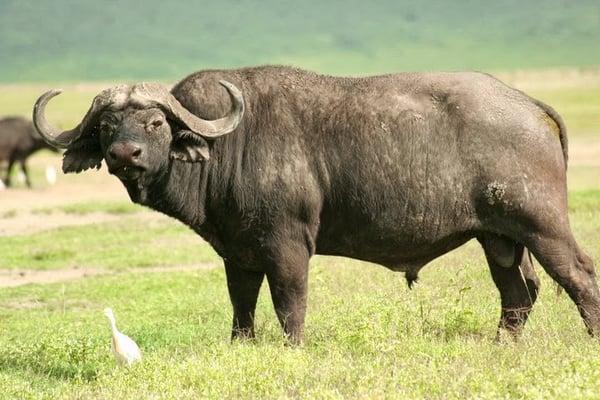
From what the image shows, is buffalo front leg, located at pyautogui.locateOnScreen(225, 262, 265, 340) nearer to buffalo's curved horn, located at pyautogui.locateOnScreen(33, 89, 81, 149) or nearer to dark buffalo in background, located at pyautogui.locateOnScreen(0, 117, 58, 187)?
buffalo's curved horn, located at pyautogui.locateOnScreen(33, 89, 81, 149)

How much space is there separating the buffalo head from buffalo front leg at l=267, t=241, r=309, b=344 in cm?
85

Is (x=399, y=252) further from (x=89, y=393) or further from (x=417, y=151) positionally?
(x=89, y=393)

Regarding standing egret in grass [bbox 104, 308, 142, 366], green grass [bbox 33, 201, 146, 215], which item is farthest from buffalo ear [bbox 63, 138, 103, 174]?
green grass [bbox 33, 201, 146, 215]

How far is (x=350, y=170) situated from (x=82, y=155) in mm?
1799

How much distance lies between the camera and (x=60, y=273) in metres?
14.6

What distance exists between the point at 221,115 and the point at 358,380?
2.22m

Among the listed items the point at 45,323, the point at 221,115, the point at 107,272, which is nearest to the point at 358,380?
the point at 221,115

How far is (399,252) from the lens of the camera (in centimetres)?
845

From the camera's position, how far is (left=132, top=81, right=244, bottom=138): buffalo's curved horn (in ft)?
26.3

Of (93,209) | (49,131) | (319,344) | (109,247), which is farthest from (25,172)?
(319,344)

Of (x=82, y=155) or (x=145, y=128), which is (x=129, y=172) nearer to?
(x=145, y=128)

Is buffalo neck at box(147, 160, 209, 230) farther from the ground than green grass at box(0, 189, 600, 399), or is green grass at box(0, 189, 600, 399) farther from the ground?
buffalo neck at box(147, 160, 209, 230)

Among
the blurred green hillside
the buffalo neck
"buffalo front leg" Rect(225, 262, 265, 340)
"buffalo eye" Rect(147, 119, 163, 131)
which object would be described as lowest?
"buffalo front leg" Rect(225, 262, 265, 340)

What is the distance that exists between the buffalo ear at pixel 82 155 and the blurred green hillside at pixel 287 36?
114029mm
